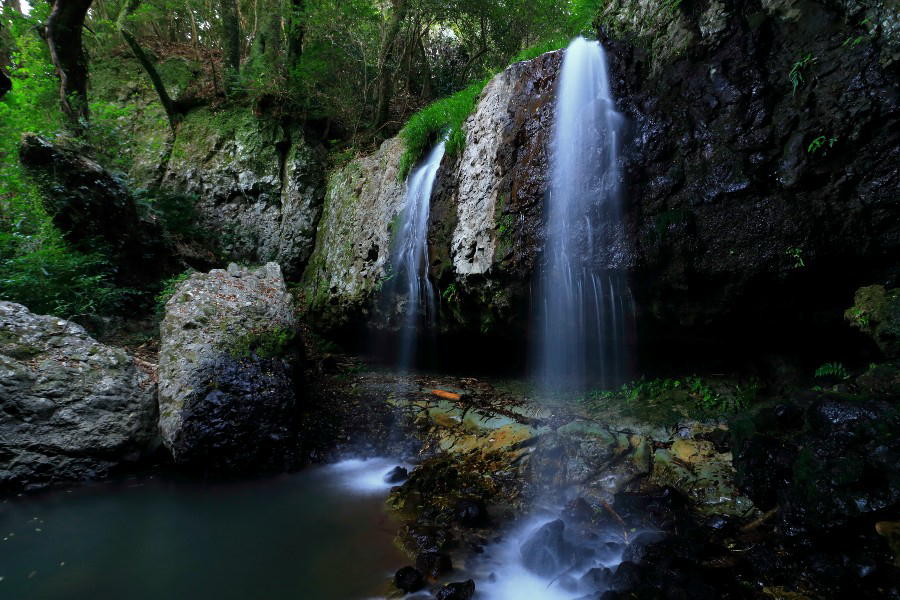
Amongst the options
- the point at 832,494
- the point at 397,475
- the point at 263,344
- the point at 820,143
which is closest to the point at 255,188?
the point at 263,344

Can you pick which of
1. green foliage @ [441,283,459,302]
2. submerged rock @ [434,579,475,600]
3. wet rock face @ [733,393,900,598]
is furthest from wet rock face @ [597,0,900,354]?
submerged rock @ [434,579,475,600]

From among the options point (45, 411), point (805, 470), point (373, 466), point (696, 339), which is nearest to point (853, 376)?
point (696, 339)

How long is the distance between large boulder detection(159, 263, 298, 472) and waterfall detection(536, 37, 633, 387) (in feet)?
11.5

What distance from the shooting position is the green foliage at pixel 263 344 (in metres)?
5.22

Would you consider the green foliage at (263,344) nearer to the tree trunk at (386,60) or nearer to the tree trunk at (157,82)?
the tree trunk at (386,60)

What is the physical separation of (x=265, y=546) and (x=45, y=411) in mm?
3019

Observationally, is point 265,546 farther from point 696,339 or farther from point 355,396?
point 696,339

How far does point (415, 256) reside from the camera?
6.87 m

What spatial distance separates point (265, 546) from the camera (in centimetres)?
356

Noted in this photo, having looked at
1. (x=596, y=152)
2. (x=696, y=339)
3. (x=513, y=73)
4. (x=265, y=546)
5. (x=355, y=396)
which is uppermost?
(x=513, y=73)

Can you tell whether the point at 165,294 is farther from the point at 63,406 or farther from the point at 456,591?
the point at 456,591

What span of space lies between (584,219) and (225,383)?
181 inches

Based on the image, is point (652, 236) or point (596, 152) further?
point (596, 152)

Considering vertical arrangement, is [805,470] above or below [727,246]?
below
